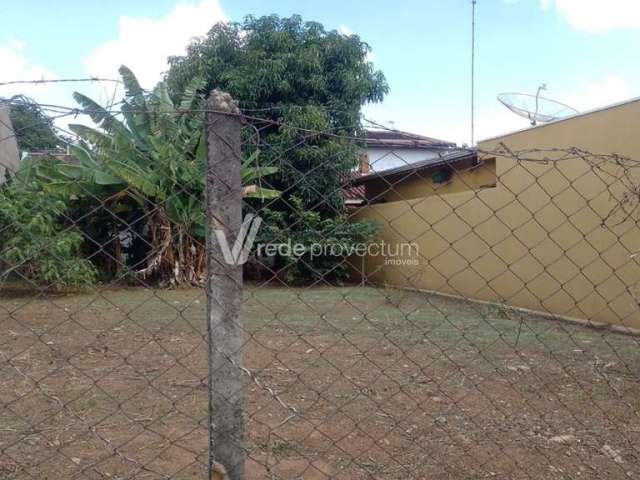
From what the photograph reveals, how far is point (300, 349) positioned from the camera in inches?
172

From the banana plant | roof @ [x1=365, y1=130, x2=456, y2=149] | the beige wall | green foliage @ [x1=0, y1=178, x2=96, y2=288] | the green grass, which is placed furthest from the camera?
the banana plant

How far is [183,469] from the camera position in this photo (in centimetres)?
214

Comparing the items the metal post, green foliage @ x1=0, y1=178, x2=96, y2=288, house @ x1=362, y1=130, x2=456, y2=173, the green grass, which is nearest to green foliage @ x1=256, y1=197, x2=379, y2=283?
the green grass

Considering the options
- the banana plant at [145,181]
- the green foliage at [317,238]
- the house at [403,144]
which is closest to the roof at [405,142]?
the house at [403,144]

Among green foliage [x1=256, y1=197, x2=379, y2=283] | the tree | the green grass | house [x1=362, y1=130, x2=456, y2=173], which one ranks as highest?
the tree

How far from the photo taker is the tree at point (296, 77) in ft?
31.8

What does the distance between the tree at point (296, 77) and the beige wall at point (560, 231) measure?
2.43 meters

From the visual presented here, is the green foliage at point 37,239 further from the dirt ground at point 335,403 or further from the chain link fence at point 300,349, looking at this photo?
the dirt ground at point 335,403

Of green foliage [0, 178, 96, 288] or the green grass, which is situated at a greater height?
green foliage [0, 178, 96, 288]

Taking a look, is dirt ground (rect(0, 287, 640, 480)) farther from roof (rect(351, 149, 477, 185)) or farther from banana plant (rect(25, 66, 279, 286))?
banana plant (rect(25, 66, 279, 286))

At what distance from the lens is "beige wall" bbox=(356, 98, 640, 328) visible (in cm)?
547

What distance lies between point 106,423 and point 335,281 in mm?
7734

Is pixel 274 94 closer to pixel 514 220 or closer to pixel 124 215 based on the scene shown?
pixel 124 215

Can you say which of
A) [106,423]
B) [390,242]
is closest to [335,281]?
[390,242]
